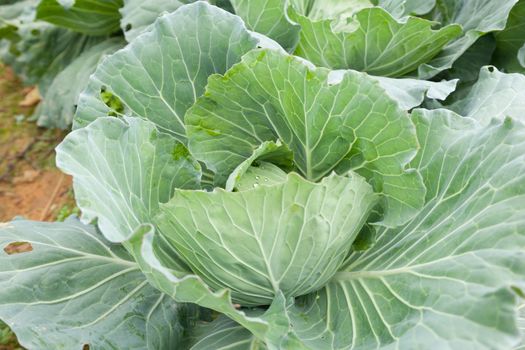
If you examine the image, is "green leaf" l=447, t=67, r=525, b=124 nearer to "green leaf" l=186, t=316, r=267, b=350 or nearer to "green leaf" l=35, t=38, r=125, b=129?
"green leaf" l=186, t=316, r=267, b=350

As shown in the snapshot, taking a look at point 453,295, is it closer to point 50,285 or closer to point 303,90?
point 303,90

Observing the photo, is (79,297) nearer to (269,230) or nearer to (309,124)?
(269,230)

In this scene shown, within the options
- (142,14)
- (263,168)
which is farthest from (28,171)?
(263,168)

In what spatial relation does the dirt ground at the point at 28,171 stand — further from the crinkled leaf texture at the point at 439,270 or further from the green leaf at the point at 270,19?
the crinkled leaf texture at the point at 439,270

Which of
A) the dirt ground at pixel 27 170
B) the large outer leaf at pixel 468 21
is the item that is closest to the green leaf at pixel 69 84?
the dirt ground at pixel 27 170

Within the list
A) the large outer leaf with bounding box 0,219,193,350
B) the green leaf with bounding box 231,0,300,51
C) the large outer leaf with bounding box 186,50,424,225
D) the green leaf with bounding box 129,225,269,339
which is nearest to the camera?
the green leaf with bounding box 129,225,269,339

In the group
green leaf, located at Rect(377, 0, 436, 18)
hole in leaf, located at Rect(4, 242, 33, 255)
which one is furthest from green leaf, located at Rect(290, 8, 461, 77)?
hole in leaf, located at Rect(4, 242, 33, 255)
